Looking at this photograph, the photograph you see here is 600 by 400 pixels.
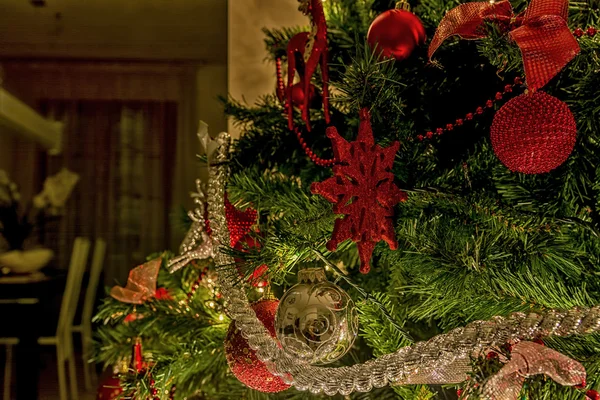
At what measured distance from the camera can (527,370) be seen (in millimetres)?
293

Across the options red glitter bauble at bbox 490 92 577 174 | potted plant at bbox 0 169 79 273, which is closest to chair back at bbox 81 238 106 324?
potted plant at bbox 0 169 79 273

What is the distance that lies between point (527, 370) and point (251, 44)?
78 cm

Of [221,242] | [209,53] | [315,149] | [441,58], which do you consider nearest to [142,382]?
[221,242]

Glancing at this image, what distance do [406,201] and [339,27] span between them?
0.28 metres

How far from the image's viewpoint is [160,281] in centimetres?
69

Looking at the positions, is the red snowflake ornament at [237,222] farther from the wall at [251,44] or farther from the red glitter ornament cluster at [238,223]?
the wall at [251,44]

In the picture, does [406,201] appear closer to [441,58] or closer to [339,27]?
[441,58]

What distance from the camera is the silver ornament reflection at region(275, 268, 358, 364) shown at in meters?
0.37

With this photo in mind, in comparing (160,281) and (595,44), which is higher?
(595,44)

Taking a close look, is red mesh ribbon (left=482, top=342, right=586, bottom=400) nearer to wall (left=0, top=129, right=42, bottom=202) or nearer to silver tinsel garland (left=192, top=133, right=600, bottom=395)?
silver tinsel garland (left=192, top=133, right=600, bottom=395)

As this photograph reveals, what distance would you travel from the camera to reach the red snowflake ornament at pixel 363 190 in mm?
376

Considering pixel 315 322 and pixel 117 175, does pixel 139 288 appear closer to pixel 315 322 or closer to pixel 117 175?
pixel 315 322

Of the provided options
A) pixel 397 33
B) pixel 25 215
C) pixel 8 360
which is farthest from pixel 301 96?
pixel 8 360

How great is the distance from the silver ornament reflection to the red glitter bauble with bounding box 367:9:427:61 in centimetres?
23
